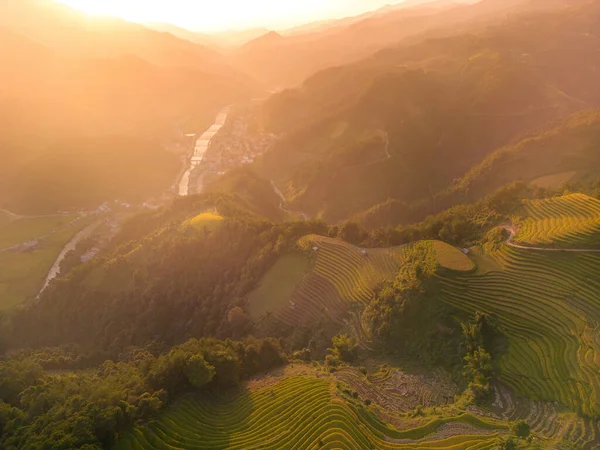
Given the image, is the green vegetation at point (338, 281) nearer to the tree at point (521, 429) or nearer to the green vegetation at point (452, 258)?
the green vegetation at point (452, 258)

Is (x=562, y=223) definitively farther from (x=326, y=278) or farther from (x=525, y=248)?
(x=326, y=278)

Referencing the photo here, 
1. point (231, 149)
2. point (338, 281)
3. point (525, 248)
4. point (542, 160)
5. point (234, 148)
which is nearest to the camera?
point (525, 248)

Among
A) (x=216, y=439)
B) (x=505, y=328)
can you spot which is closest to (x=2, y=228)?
(x=216, y=439)

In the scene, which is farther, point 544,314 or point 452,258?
point 452,258

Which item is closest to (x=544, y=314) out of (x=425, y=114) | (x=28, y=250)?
(x=425, y=114)

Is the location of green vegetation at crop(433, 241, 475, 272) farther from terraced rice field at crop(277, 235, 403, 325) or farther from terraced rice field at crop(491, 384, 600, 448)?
terraced rice field at crop(491, 384, 600, 448)

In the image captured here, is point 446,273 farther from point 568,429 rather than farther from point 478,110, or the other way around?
point 478,110
